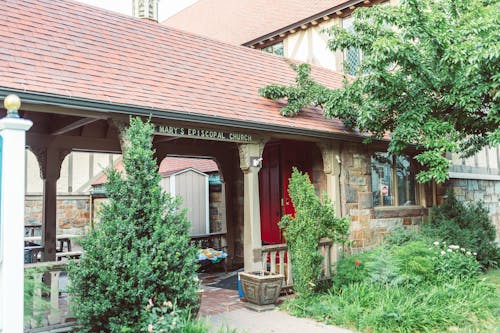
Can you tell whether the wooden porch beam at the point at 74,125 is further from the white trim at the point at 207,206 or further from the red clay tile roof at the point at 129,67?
the white trim at the point at 207,206

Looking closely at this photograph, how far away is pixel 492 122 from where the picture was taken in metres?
7.84

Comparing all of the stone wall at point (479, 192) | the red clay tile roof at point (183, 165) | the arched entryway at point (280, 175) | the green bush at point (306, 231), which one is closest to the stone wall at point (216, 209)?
the red clay tile roof at point (183, 165)

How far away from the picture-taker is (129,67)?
6938mm

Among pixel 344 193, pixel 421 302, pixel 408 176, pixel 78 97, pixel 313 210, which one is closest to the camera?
pixel 78 97

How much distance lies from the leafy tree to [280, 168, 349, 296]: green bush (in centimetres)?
201

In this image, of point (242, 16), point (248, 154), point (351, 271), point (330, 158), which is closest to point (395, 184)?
point (330, 158)

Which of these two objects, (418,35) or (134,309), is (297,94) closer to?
(418,35)

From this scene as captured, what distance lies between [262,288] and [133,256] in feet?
7.49

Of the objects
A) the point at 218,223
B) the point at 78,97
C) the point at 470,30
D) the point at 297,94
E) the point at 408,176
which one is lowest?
the point at 218,223

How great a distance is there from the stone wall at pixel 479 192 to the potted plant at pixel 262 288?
6.13m

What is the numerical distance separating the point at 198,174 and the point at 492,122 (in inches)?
301

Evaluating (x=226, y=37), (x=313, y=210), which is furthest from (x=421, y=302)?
(x=226, y=37)

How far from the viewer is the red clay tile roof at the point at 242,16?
1502 centimetres

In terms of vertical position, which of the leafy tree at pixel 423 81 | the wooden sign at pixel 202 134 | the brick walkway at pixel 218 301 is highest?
the leafy tree at pixel 423 81
